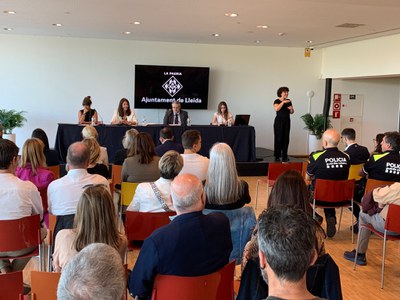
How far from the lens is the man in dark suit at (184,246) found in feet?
7.59

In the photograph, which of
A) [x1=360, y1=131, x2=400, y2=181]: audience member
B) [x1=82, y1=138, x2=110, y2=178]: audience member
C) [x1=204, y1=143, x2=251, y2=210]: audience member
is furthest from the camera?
[x1=360, y1=131, x2=400, y2=181]: audience member

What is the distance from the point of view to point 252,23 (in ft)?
27.7

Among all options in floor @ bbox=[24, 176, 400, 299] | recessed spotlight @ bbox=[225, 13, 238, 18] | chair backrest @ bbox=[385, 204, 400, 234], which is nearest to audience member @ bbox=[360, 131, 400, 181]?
floor @ bbox=[24, 176, 400, 299]

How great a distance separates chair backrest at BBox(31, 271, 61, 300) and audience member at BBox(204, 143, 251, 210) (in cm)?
168

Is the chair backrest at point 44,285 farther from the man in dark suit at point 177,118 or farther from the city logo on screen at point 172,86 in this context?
the city logo on screen at point 172,86

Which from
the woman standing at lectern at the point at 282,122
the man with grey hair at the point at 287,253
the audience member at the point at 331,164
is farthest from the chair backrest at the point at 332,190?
the woman standing at lectern at the point at 282,122

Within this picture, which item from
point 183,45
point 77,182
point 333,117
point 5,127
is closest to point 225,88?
point 183,45

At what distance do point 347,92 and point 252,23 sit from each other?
5386mm

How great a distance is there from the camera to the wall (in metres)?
11.3

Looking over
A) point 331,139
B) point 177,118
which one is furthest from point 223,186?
point 177,118

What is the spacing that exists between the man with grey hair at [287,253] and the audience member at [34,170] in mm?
3201

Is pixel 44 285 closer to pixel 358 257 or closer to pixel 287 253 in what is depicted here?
pixel 287 253

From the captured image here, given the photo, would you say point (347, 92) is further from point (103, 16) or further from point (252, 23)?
point (103, 16)

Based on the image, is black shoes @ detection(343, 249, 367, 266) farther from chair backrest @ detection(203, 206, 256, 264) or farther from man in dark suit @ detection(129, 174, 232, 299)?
man in dark suit @ detection(129, 174, 232, 299)
